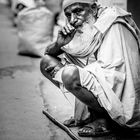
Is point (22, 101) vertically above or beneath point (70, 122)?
beneath

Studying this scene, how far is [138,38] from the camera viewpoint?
360 cm

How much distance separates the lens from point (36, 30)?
691 cm

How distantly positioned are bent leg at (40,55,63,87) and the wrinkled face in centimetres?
53

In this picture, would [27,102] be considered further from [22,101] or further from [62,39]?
[62,39]

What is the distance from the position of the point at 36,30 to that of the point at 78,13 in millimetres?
3269

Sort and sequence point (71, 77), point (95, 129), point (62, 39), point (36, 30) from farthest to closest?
point (36, 30) → point (62, 39) → point (95, 129) → point (71, 77)

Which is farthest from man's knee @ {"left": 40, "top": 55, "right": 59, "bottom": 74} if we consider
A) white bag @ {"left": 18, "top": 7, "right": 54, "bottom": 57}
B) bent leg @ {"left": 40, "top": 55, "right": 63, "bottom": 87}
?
white bag @ {"left": 18, "top": 7, "right": 54, "bottom": 57}

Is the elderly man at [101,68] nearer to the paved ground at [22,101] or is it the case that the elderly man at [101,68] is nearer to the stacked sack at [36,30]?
the paved ground at [22,101]

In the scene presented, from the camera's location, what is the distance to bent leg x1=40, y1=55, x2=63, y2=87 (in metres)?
4.00

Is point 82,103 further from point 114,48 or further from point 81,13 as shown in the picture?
point 81,13

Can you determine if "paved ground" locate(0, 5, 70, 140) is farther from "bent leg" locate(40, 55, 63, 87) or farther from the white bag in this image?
"bent leg" locate(40, 55, 63, 87)

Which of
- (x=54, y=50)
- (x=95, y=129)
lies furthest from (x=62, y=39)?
(x=95, y=129)

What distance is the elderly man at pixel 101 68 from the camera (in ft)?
11.0

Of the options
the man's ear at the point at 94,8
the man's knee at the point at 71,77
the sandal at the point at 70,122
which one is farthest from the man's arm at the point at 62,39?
the sandal at the point at 70,122
